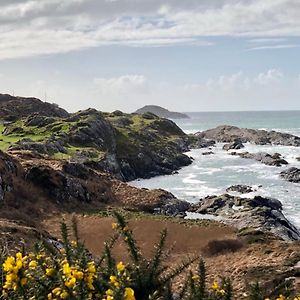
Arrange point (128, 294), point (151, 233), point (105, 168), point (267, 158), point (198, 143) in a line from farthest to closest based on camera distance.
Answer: point (198, 143) → point (267, 158) → point (105, 168) → point (151, 233) → point (128, 294)

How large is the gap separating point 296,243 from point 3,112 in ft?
340

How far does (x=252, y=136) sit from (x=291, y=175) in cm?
6157

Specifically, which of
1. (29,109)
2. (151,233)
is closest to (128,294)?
(151,233)

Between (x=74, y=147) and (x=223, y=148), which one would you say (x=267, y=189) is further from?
(x=223, y=148)

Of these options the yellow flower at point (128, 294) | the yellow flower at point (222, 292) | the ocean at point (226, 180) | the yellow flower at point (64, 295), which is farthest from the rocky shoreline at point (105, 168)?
the yellow flower at point (128, 294)

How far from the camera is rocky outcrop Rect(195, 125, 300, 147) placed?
122m

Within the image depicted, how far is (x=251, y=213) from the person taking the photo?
136 ft

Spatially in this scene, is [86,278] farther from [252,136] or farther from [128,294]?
[252,136]

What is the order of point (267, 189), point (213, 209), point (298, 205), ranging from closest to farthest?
point (213, 209)
point (298, 205)
point (267, 189)

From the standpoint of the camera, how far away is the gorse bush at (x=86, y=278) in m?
4.94

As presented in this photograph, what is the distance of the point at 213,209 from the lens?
47125 mm

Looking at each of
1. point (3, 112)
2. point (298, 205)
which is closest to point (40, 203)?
point (298, 205)

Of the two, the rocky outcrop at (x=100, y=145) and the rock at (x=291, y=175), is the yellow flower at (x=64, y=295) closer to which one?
the rocky outcrop at (x=100, y=145)

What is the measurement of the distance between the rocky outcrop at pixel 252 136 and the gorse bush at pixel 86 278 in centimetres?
11523
